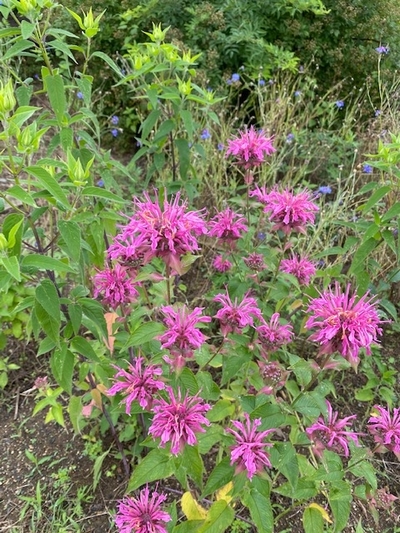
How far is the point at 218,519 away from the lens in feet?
4.11

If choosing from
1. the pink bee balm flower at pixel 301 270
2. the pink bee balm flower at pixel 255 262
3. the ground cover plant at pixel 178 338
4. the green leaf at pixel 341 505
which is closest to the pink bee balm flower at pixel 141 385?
the ground cover plant at pixel 178 338

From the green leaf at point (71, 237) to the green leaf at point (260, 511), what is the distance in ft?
2.48

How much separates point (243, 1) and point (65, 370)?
329 centimetres

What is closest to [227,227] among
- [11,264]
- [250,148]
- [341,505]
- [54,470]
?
[250,148]

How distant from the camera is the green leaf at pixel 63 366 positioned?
1.33m

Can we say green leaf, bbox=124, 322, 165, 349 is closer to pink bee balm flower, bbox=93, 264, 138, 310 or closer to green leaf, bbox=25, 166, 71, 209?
pink bee balm flower, bbox=93, 264, 138, 310

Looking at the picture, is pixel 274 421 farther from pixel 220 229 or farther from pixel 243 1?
pixel 243 1

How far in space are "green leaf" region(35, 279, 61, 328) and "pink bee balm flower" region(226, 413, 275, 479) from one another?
499 millimetres

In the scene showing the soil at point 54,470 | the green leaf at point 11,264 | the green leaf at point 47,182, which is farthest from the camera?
the soil at point 54,470

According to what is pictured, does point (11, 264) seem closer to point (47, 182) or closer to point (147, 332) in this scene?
point (47, 182)

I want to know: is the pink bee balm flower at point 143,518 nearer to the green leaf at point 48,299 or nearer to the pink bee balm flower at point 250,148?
the green leaf at point 48,299

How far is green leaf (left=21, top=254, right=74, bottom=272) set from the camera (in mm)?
1062

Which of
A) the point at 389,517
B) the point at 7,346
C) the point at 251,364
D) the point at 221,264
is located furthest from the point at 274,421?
the point at 7,346

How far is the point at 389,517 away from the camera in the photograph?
72.3 inches
